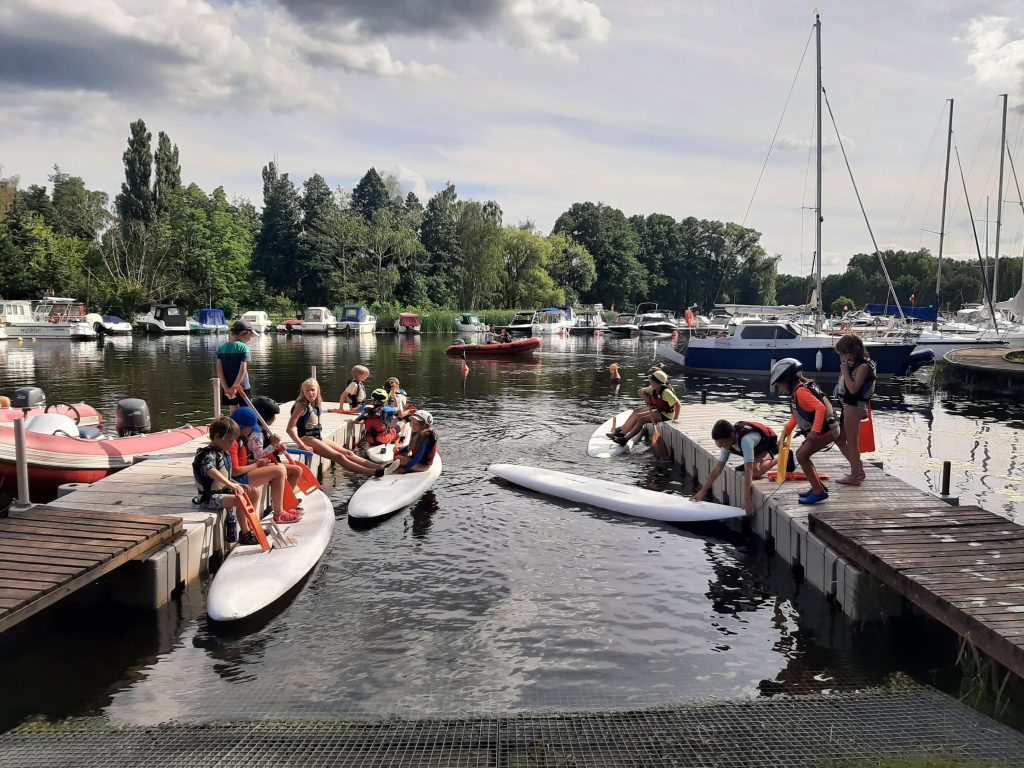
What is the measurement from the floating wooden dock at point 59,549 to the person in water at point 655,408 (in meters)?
10.2

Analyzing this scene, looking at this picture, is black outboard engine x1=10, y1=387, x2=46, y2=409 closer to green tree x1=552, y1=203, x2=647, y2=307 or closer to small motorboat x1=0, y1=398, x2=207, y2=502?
small motorboat x1=0, y1=398, x2=207, y2=502

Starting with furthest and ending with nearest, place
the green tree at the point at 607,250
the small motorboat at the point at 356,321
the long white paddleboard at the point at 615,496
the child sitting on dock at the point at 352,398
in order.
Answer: the green tree at the point at 607,250, the small motorboat at the point at 356,321, the child sitting on dock at the point at 352,398, the long white paddleboard at the point at 615,496

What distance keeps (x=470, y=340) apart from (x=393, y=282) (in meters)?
19.9

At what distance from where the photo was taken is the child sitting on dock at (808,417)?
9002 mm

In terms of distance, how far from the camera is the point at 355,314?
66875 millimetres

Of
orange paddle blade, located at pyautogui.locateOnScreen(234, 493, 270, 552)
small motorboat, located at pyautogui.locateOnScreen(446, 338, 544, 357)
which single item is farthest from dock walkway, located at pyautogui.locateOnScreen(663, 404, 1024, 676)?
small motorboat, located at pyautogui.locateOnScreen(446, 338, 544, 357)

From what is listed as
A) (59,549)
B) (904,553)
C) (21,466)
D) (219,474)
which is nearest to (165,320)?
(21,466)

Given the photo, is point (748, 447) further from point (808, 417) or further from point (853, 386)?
point (853, 386)

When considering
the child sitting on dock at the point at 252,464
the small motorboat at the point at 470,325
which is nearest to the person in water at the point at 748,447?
the child sitting on dock at the point at 252,464

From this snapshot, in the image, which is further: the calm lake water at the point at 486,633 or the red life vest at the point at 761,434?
the red life vest at the point at 761,434

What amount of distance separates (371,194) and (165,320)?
104 feet

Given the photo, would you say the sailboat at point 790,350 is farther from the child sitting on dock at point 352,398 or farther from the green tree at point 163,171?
the green tree at point 163,171

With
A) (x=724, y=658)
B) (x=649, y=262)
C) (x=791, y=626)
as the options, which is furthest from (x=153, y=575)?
(x=649, y=262)

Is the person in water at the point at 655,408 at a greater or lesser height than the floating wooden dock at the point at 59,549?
greater
